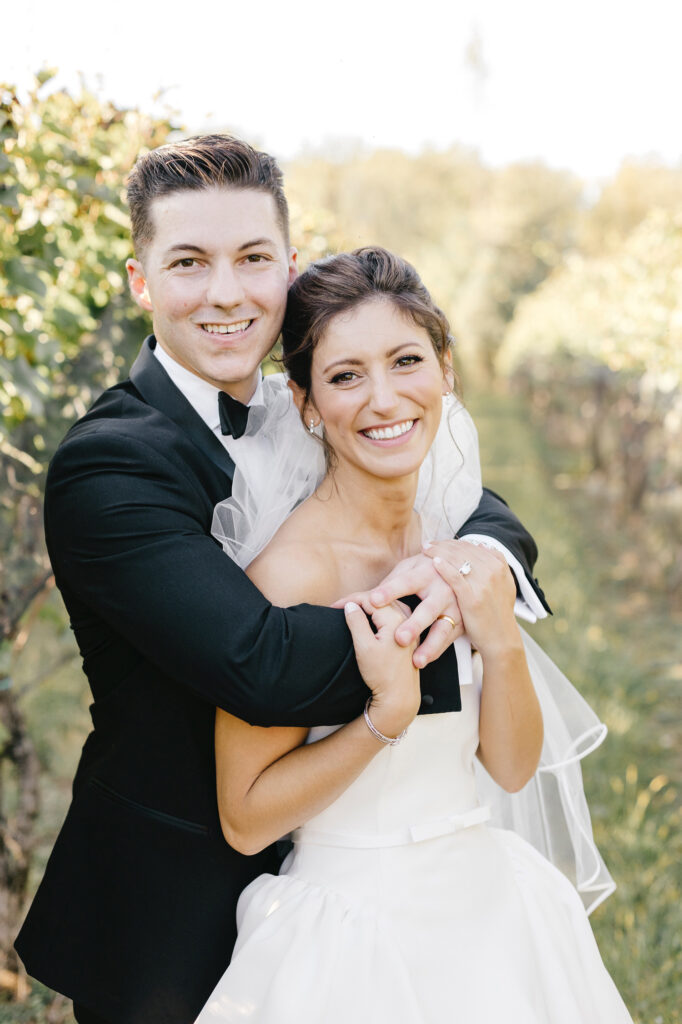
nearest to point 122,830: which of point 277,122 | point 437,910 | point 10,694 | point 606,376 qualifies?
point 437,910

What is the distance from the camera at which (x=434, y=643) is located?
192cm

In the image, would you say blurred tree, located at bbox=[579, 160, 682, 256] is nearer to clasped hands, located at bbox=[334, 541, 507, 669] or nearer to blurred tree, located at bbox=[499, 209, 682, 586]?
blurred tree, located at bbox=[499, 209, 682, 586]

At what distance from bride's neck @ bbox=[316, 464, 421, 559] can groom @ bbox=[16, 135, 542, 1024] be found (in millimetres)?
201

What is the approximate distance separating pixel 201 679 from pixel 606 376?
12.0m

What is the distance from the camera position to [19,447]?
3.37 metres

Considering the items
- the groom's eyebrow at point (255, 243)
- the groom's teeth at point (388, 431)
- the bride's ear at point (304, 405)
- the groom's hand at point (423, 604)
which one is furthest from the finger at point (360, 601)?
the groom's eyebrow at point (255, 243)

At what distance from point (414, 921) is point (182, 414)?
3.92 feet

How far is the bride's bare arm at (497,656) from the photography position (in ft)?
6.62

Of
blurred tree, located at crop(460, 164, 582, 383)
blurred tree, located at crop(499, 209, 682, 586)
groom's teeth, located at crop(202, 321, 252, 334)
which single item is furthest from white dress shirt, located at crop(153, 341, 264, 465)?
blurred tree, located at crop(460, 164, 582, 383)

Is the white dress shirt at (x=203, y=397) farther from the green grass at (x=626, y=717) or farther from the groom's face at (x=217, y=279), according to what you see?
the green grass at (x=626, y=717)

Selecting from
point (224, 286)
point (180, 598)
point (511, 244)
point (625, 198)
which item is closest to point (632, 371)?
point (224, 286)

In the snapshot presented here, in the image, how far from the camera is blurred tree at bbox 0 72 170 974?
2.97m

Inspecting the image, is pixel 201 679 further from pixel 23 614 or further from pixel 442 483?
pixel 23 614

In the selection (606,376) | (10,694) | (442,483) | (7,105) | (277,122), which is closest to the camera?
(7,105)
